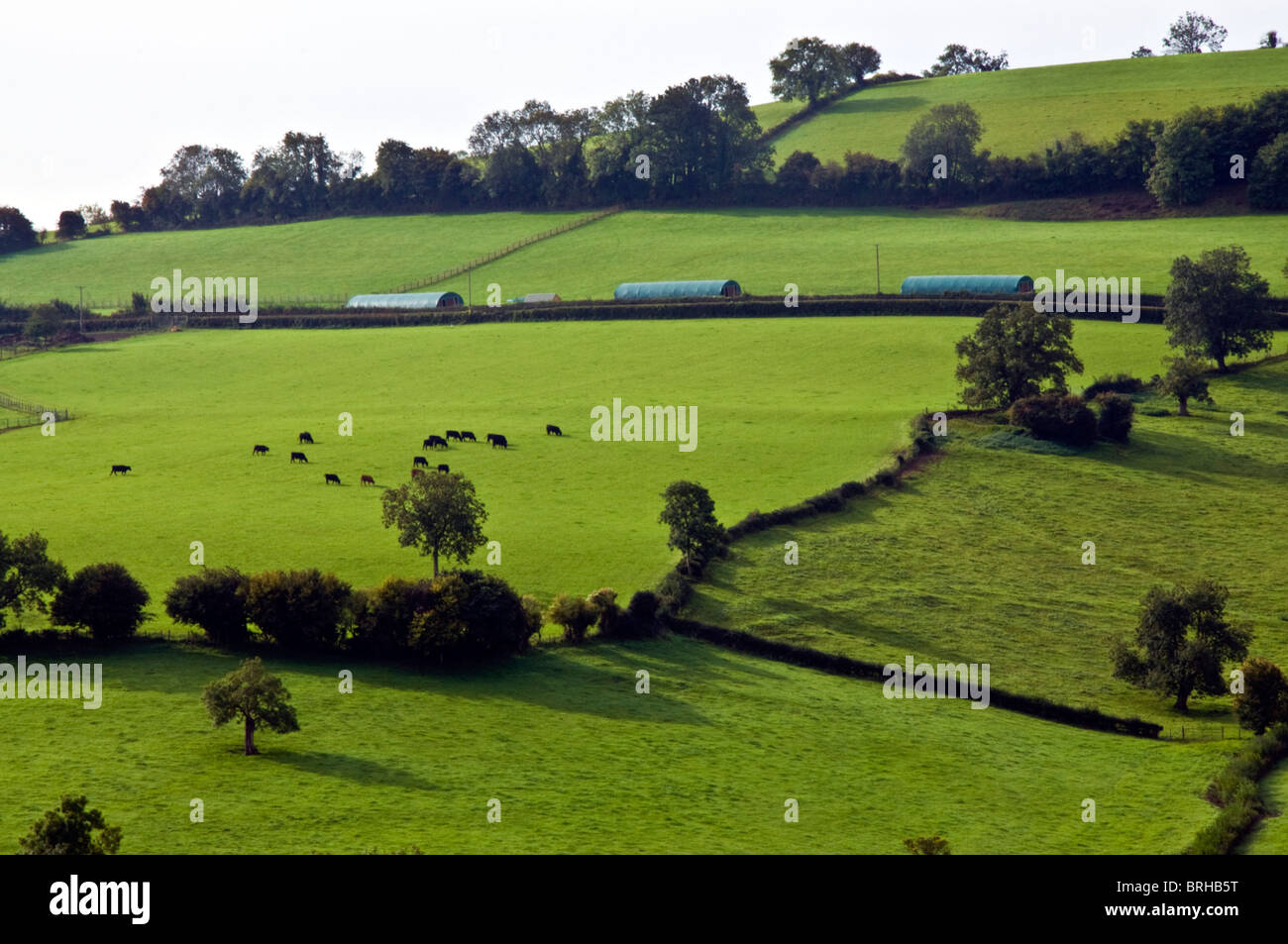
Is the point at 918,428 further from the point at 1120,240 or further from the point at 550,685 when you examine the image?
the point at 1120,240

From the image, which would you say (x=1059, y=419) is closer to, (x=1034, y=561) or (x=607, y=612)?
(x=1034, y=561)

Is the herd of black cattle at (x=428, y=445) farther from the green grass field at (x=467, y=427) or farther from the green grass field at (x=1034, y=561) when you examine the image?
the green grass field at (x=1034, y=561)

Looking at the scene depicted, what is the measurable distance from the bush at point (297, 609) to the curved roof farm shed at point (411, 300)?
310ft

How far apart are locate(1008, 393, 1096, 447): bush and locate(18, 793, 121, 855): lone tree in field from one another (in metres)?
74.6

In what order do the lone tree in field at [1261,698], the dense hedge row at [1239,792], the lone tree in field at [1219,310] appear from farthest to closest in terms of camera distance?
A: 1. the lone tree in field at [1219,310]
2. the lone tree in field at [1261,698]
3. the dense hedge row at [1239,792]

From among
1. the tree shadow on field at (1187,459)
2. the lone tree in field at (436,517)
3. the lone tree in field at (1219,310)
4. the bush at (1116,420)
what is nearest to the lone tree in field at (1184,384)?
the tree shadow on field at (1187,459)

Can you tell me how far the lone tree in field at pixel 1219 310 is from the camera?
10931 cm

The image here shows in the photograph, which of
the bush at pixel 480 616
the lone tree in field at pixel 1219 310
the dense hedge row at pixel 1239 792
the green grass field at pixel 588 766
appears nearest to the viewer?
the green grass field at pixel 588 766

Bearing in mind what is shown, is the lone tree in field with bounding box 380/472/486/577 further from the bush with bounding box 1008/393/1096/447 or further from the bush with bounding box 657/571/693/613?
the bush with bounding box 1008/393/1096/447

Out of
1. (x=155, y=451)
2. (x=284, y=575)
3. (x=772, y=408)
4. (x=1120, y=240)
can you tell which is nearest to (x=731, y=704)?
(x=284, y=575)

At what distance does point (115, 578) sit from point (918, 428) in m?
57.2

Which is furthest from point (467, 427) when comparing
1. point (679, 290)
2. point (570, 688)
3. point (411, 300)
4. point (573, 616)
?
point (411, 300)

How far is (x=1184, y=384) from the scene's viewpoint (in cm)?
10231

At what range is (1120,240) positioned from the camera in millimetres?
151750
